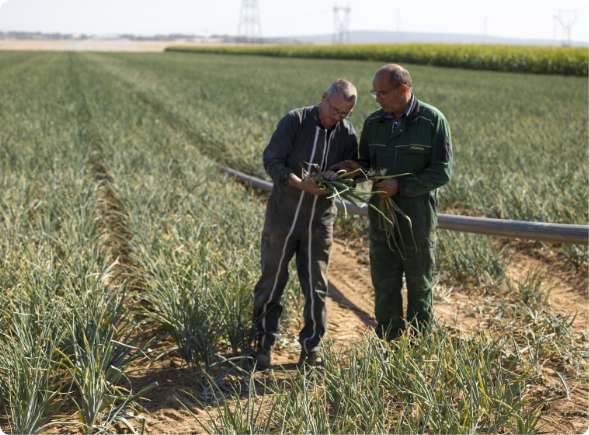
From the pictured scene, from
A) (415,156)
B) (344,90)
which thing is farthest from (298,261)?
(344,90)

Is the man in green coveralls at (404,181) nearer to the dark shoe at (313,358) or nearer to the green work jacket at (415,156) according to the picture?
the green work jacket at (415,156)

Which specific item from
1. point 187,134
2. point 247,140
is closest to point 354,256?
point 247,140

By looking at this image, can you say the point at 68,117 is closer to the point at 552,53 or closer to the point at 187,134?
the point at 187,134

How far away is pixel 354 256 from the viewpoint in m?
6.25

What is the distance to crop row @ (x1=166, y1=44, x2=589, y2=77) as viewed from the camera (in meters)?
33.8

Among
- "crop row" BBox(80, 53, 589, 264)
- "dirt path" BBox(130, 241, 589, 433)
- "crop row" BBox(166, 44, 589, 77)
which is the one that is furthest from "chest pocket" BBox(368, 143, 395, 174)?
"crop row" BBox(166, 44, 589, 77)

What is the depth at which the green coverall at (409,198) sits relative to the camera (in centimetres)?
354

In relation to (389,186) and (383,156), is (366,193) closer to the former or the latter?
(389,186)

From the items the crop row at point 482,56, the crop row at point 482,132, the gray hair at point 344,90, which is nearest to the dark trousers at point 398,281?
the gray hair at point 344,90

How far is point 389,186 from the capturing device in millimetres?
3523

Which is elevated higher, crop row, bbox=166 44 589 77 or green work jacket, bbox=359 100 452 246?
crop row, bbox=166 44 589 77

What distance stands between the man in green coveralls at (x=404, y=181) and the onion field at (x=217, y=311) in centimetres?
29

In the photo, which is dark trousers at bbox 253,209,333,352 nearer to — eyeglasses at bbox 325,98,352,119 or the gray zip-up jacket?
the gray zip-up jacket

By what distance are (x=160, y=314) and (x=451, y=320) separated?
6.73 feet
